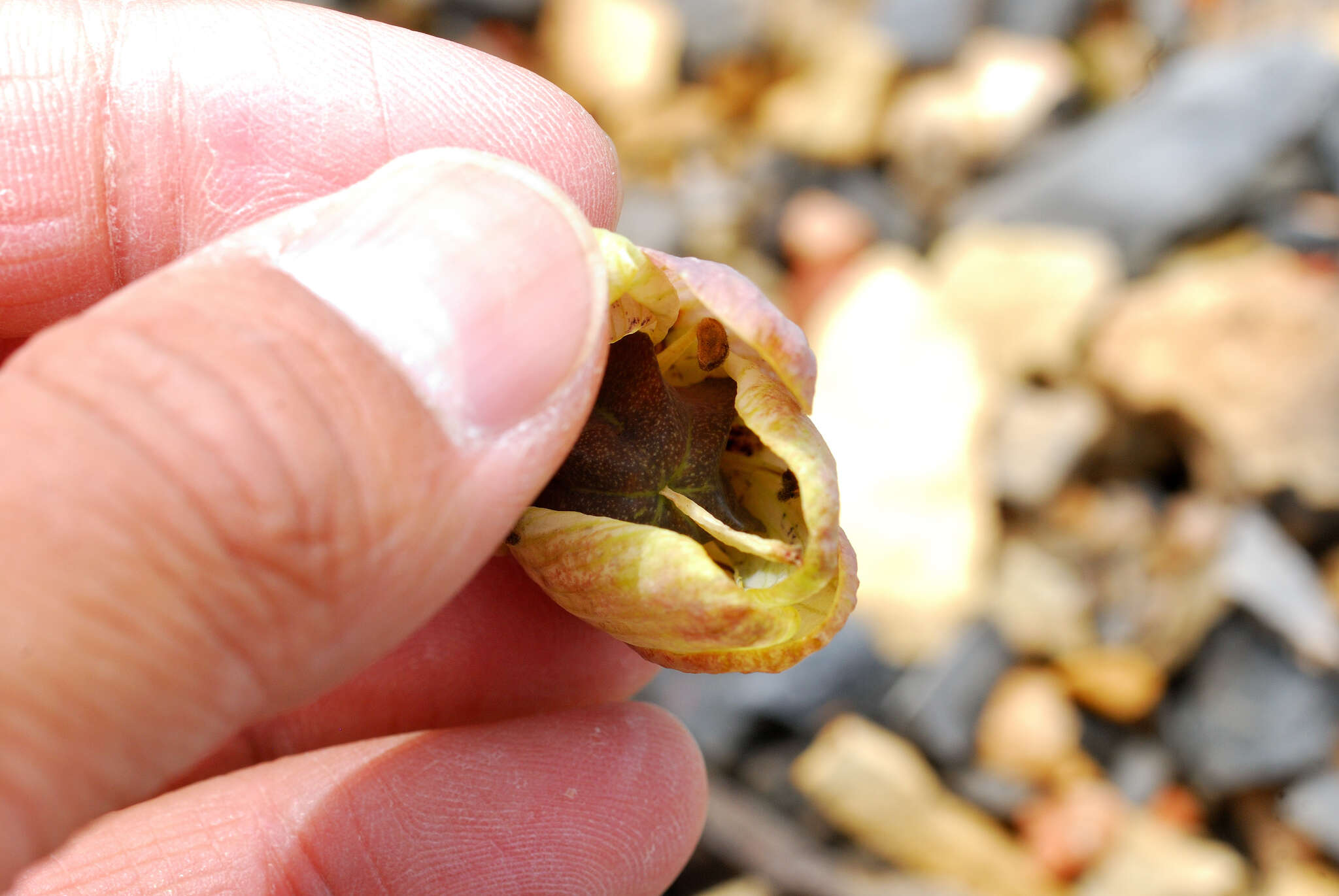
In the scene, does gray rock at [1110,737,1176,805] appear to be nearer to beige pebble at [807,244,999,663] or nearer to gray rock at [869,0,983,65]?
beige pebble at [807,244,999,663]

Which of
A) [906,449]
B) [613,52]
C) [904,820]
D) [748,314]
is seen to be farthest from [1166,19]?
[748,314]

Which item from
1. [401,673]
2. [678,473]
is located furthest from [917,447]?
[678,473]

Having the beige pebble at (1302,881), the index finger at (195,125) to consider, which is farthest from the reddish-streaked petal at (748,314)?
the beige pebble at (1302,881)

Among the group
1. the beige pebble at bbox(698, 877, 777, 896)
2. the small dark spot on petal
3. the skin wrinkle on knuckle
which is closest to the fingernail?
the skin wrinkle on knuckle

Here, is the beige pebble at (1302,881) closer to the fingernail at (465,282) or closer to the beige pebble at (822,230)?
the beige pebble at (822,230)

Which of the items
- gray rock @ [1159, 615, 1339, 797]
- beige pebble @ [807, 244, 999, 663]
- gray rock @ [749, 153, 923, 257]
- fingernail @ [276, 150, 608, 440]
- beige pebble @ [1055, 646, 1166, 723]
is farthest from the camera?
gray rock @ [749, 153, 923, 257]

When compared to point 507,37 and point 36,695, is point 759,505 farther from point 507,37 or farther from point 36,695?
point 507,37
